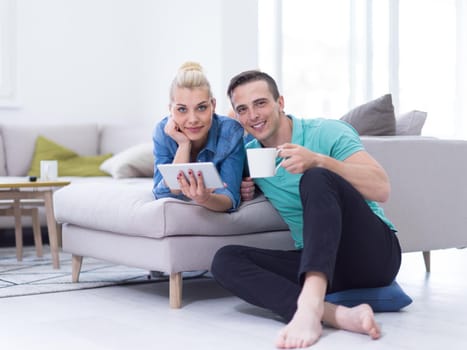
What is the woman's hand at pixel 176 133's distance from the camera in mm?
2695

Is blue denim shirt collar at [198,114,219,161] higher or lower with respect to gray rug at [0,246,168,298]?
higher

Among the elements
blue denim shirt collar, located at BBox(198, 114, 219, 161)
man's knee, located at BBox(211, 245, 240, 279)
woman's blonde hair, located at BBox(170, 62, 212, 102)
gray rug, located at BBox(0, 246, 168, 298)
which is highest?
woman's blonde hair, located at BBox(170, 62, 212, 102)

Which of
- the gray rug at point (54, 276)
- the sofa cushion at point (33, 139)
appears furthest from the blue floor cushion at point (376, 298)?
the sofa cushion at point (33, 139)

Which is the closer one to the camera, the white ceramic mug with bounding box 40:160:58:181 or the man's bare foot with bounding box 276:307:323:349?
the man's bare foot with bounding box 276:307:323:349

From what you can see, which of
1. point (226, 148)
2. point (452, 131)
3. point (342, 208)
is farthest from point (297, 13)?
point (342, 208)

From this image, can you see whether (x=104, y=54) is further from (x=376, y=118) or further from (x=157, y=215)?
(x=157, y=215)

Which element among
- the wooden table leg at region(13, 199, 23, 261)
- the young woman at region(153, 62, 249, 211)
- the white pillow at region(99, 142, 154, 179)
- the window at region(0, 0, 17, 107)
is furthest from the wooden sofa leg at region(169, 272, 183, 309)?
the window at region(0, 0, 17, 107)

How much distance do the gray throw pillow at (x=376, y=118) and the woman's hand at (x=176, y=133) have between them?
3.36ft

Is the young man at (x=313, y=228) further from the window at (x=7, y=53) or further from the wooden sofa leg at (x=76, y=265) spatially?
the window at (x=7, y=53)

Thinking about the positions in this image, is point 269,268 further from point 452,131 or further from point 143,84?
point 452,131

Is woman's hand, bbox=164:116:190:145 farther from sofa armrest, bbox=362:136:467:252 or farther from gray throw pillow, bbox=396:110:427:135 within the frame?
gray throw pillow, bbox=396:110:427:135

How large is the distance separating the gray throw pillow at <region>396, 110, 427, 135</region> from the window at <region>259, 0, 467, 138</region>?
2328 millimetres

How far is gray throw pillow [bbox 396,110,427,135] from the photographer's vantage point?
3592mm

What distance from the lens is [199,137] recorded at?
2691 millimetres
